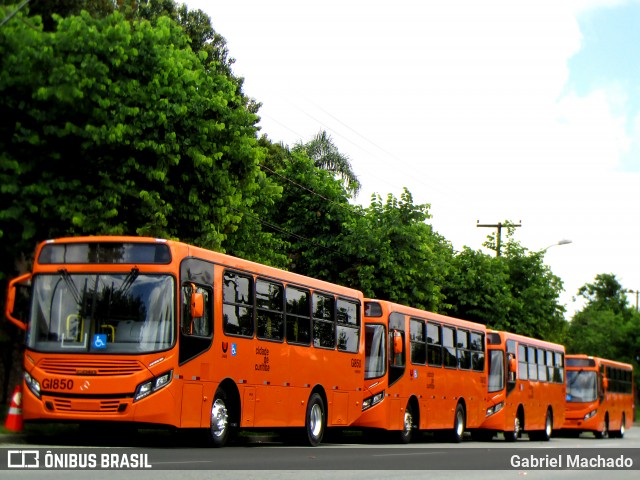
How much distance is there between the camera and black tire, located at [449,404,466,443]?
32.5 metres

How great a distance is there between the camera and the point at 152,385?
17.5 m

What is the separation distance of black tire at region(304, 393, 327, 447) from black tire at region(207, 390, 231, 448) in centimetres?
346

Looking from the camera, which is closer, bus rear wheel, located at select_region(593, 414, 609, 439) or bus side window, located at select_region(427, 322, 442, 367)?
bus side window, located at select_region(427, 322, 442, 367)

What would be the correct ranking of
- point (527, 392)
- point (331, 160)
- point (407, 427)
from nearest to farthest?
point (407, 427) < point (527, 392) < point (331, 160)

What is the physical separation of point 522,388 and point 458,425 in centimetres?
575

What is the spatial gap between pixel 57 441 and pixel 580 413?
30.4 metres

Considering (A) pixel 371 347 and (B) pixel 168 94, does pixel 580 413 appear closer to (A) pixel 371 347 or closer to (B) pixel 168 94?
(A) pixel 371 347

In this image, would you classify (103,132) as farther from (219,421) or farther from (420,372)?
(420,372)

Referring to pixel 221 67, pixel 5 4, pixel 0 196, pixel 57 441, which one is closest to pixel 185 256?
pixel 57 441

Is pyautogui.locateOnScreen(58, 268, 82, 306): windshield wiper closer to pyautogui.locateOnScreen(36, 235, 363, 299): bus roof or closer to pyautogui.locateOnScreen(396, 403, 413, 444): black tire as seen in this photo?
pyautogui.locateOnScreen(36, 235, 363, 299): bus roof

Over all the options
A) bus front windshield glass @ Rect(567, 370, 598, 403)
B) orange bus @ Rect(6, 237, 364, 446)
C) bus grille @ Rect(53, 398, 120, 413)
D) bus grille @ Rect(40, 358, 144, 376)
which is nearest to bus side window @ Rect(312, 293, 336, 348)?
orange bus @ Rect(6, 237, 364, 446)

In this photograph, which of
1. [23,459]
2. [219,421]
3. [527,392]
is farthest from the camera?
[527,392]

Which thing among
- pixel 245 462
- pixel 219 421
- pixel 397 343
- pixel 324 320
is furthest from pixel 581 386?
pixel 245 462

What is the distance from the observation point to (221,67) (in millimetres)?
45938
